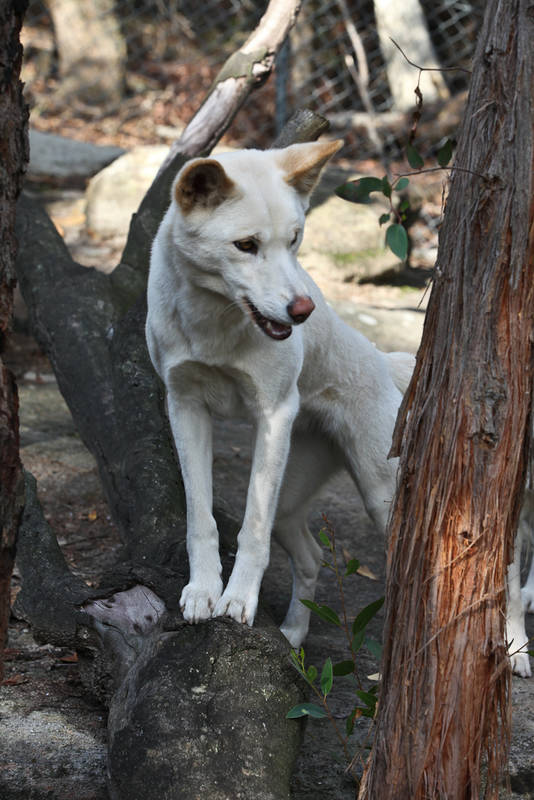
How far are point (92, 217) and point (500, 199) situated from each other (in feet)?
20.7

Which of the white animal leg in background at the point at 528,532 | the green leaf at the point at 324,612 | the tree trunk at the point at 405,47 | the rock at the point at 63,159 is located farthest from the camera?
the tree trunk at the point at 405,47

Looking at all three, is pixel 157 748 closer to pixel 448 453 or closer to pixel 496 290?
pixel 448 453

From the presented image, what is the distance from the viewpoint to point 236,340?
114 inches

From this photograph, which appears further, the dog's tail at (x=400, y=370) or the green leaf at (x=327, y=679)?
the dog's tail at (x=400, y=370)

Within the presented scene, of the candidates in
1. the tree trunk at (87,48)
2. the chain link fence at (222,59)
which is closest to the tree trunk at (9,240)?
the chain link fence at (222,59)

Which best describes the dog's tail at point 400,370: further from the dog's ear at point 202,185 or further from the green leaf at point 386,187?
the green leaf at point 386,187

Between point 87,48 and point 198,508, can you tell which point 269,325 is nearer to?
point 198,508

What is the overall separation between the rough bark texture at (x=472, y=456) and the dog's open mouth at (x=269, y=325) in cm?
80

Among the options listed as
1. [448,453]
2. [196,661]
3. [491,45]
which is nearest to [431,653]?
[448,453]

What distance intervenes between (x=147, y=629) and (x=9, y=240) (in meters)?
1.19

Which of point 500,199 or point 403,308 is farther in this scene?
point 403,308

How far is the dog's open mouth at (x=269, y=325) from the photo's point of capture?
2.68 metres

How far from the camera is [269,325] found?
2682 mm

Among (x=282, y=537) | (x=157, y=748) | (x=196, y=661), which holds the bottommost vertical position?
(x=157, y=748)
